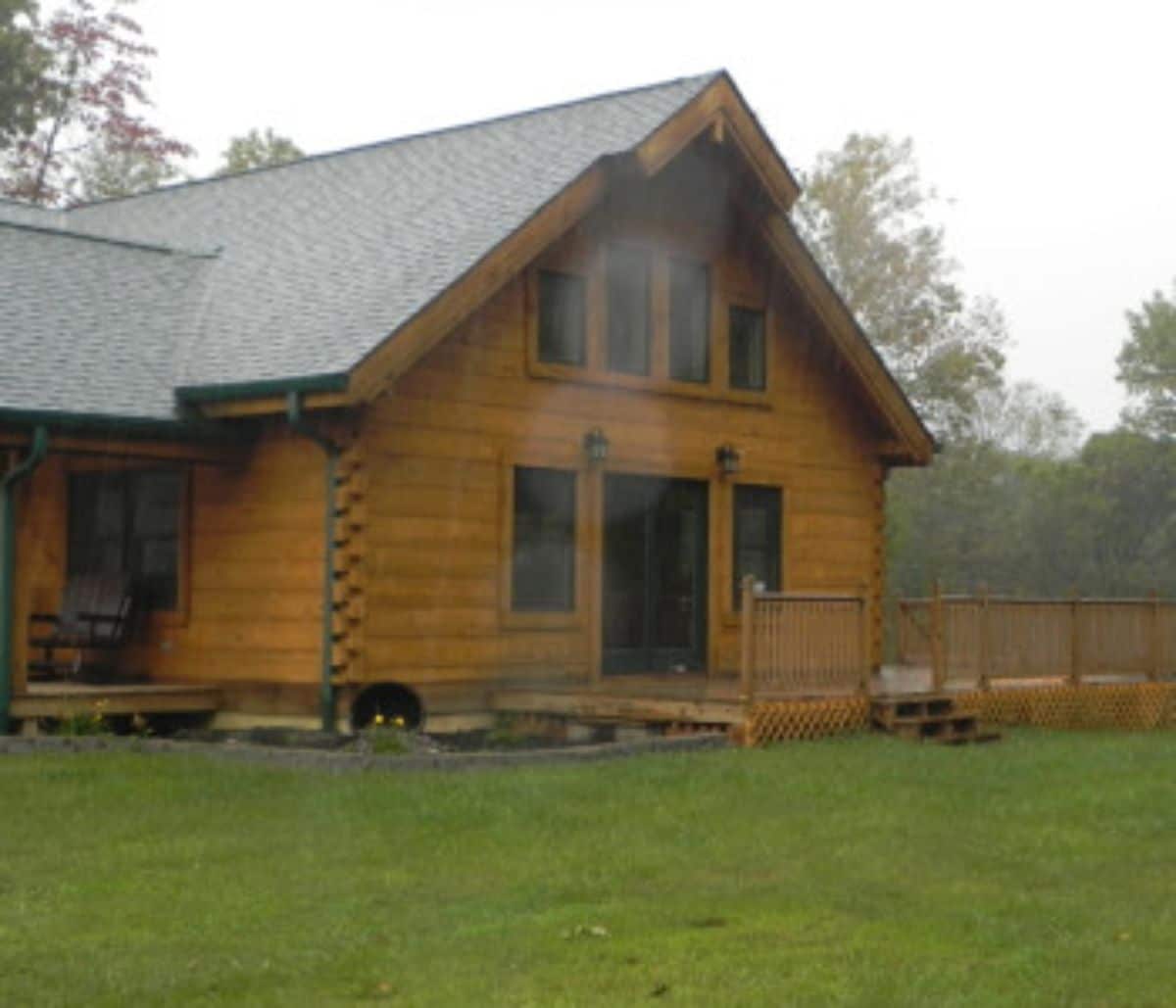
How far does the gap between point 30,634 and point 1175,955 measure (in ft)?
45.6

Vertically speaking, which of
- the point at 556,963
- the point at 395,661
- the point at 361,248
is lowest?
the point at 556,963

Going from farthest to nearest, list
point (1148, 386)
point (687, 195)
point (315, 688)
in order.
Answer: point (1148, 386) → point (687, 195) → point (315, 688)

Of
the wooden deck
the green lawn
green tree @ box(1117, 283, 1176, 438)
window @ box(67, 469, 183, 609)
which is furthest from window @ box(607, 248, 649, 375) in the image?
green tree @ box(1117, 283, 1176, 438)

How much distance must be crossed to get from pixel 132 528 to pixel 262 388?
3.14 m

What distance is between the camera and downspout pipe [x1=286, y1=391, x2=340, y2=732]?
54.5 feet

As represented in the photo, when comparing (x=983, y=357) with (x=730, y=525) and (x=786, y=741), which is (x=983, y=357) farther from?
(x=786, y=741)

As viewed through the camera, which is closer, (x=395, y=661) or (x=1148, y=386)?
(x=395, y=661)

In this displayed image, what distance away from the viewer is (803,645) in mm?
16859

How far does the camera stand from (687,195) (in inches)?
817

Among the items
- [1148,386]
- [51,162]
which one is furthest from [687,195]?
[1148,386]

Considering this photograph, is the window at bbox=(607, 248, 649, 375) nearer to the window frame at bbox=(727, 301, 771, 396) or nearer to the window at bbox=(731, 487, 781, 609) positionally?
the window frame at bbox=(727, 301, 771, 396)

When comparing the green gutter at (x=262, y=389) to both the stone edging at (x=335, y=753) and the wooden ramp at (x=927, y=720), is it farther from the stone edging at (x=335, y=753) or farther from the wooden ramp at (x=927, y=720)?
the wooden ramp at (x=927, y=720)

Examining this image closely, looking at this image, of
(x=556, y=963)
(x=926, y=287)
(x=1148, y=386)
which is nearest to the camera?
(x=556, y=963)

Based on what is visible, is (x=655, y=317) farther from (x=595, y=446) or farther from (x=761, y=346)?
(x=595, y=446)
